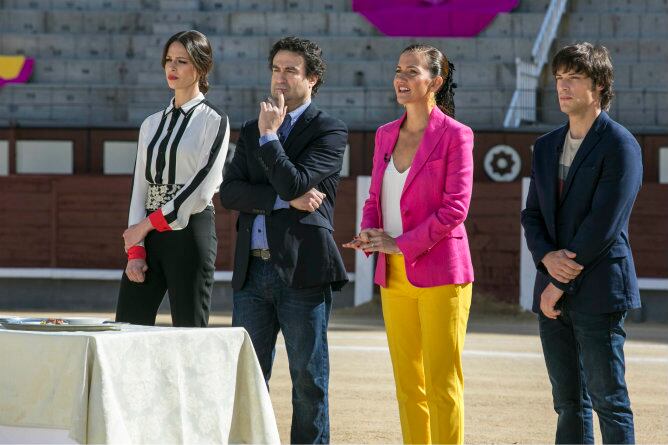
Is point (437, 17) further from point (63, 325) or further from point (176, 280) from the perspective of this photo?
point (63, 325)

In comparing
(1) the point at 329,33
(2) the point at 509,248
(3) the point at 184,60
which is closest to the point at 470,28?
(1) the point at 329,33

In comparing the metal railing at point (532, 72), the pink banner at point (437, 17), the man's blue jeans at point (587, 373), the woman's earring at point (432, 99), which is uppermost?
the pink banner at point (437, 17)

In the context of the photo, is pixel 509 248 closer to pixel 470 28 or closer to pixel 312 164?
pixel 470 28

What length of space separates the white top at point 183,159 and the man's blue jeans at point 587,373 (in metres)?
0.99

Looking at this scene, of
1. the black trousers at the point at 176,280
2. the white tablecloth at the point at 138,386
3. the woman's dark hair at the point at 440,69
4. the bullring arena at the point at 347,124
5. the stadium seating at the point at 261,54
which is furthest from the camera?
the stadium seating at the point at 261,54

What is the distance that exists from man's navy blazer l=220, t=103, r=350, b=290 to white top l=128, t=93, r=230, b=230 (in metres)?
0.06

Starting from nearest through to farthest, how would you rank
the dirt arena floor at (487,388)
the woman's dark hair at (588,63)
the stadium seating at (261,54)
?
the woman's dark hair at (588,63)
the dirt arena floor at (487,388)
the stadium seating at (261,54)

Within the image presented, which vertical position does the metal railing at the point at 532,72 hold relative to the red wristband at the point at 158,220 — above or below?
above

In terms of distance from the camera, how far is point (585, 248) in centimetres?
327

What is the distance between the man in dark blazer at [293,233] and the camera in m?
3.54

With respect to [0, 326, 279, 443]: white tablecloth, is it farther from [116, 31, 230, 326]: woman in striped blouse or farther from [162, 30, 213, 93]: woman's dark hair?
[162, 30, 213, 93]: woman's dark hair

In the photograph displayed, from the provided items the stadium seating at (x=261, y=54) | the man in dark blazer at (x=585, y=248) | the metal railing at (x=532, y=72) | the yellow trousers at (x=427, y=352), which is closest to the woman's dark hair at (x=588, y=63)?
the man in dark blazer at (x=585, y=248)

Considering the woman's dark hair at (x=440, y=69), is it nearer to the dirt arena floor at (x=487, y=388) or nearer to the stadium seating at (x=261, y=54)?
the dirt arena floor at (x=487, y=388)

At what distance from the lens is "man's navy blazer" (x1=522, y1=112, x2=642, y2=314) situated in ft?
10.7
